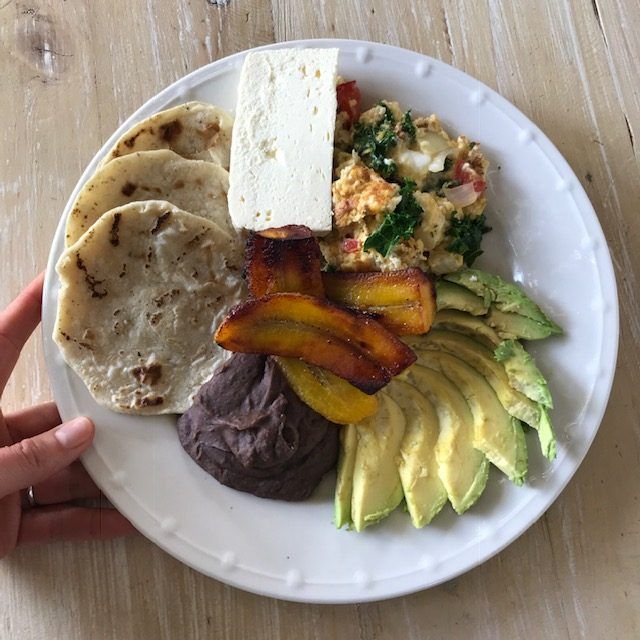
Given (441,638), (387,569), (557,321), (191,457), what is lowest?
(441,638)

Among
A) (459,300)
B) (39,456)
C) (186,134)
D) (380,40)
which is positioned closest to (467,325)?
(459,300)

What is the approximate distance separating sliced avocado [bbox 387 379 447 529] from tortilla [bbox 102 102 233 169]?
1182mm

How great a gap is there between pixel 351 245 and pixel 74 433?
115 cm

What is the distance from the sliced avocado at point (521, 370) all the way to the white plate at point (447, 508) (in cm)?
16

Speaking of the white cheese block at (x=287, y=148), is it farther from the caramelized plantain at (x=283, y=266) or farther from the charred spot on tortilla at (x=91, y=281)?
the charred spot on tortilla at (x=91, y=281)

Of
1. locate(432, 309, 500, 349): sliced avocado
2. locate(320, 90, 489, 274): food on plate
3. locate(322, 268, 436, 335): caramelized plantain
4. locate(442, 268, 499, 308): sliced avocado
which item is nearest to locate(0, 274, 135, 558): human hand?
locate(322, 268, 436, 335): caramelized plantain

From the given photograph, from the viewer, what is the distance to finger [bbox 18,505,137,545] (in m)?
2.52

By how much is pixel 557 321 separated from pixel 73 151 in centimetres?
204

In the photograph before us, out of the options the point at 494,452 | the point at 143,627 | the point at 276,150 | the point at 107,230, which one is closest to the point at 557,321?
the point at 494,452

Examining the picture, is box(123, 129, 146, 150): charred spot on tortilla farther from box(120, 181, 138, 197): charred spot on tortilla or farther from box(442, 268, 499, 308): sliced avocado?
box(442, 268, 499, 308): sliced avocado

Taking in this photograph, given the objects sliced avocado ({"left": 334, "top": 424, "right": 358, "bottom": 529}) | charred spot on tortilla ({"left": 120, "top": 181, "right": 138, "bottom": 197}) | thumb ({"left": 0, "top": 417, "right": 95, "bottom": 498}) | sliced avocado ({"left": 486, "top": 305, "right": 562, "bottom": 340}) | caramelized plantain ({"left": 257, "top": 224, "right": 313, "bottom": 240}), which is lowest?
sliced avocado ({"left": 334, "top": 424, "right": 358, "bottom": 529})

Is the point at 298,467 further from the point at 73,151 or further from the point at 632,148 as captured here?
the point at 632,148

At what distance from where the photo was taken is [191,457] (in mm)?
2385

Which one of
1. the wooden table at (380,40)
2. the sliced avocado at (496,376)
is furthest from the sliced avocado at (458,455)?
the wooden table at (380,40)
